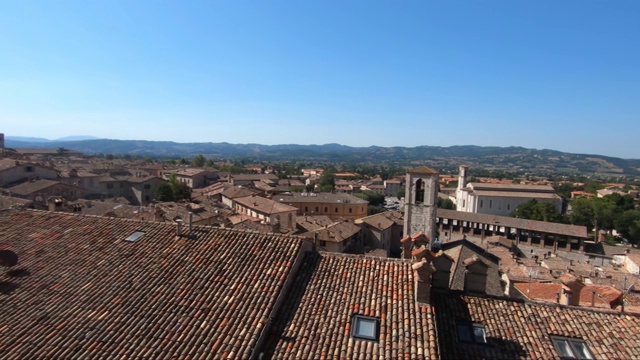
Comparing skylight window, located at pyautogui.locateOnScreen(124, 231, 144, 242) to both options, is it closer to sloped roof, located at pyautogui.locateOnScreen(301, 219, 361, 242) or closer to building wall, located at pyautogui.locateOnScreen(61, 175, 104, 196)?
sloped roof, located at pyautogui.locateOnScreen(301, 219, 361, 242)

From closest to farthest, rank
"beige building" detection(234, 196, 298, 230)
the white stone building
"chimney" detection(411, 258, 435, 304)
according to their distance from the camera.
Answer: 1. "chimney" detection(411, 258, 435, 304)
2. "beige building" detection(234, 196, 298, 230)
3. the white stone building

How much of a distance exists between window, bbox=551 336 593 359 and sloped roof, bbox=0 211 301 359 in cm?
663

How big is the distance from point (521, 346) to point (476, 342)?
3.25ft

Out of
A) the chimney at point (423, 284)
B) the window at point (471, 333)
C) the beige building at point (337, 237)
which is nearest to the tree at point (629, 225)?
the beige building at point (337, 237)

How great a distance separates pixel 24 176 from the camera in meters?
60.1

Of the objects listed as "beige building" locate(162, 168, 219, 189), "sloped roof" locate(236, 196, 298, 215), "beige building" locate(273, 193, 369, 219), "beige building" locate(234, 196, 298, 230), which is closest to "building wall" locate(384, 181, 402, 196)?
"beige building" locate(162, 168, 219, 189)

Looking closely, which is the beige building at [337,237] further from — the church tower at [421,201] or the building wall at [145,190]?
the building wall at [145,190]

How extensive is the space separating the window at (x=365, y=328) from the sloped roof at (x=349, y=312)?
11cm

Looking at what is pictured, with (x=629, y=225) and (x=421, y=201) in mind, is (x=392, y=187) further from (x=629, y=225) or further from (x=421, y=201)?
(x=421, y=201)

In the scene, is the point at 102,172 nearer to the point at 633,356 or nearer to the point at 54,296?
the point at 54,296

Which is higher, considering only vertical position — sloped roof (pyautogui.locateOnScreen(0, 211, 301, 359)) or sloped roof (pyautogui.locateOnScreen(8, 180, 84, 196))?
sloped roof (pyautogui.locateOnScreen(0, 211, 301, 359))

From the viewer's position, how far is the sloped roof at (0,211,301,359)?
803cm

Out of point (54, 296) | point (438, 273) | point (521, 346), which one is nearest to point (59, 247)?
point (54, 296)

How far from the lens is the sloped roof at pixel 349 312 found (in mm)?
7961
